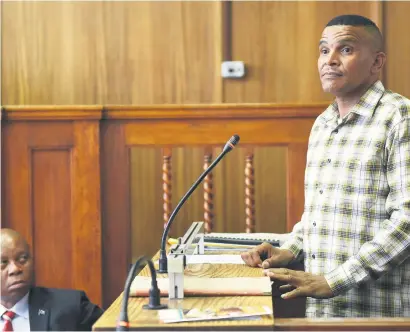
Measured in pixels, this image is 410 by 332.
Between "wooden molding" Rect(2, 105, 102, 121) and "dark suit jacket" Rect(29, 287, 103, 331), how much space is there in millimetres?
1021

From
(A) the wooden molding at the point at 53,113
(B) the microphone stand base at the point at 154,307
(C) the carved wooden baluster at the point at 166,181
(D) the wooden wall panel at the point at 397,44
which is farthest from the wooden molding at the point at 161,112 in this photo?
(B) the microphone stand base at the point at 154,307

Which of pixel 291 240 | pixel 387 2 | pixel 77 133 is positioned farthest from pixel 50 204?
pixel 387 2

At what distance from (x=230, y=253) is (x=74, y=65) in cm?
256

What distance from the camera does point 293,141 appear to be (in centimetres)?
338

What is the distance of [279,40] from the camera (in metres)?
4.61

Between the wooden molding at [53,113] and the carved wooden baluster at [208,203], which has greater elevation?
the wooden molding at [53,113]

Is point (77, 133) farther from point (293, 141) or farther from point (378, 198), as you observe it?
point (378, 198)

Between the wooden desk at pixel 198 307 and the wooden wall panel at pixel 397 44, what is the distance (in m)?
2.77

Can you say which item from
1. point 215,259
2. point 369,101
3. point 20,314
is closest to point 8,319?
point 20,314

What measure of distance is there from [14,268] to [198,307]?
1.13 metres

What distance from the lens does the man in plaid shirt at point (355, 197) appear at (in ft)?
6.45

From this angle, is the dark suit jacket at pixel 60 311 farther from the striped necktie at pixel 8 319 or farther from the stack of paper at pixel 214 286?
the stack of paper at pixel 214 286

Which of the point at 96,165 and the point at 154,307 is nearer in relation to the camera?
the point at 154,307

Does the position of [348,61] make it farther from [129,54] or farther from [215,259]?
[129,54]
